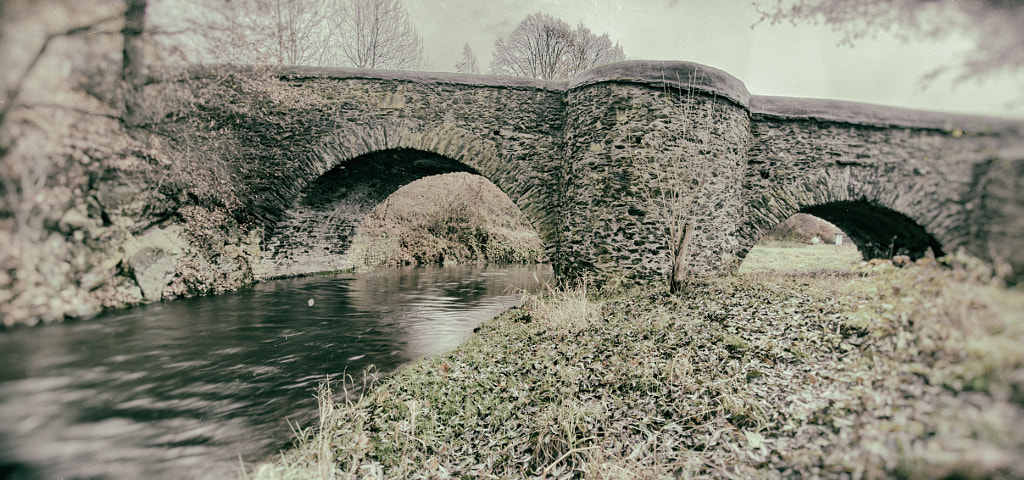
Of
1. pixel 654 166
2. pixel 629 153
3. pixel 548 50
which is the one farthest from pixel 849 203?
pixel 548 50

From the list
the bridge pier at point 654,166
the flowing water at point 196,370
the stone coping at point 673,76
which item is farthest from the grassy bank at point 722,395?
the stone coping at point 673,76

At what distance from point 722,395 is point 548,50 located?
2361 cm

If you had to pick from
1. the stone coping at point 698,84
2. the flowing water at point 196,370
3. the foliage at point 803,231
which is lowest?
the flowing water at point 196,370

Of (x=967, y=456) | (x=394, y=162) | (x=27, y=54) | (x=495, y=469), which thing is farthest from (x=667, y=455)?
(x=394, y=162)

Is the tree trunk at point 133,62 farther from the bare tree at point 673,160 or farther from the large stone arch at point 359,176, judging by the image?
the large stone arch at point 359,176

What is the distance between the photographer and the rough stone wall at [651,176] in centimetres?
916

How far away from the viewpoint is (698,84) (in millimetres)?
9086

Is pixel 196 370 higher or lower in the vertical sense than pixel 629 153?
lower

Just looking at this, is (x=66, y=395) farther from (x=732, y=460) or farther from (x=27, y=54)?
(x=732, y=460)

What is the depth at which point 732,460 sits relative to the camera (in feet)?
10.00

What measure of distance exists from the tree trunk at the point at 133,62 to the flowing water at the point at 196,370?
3.20ft

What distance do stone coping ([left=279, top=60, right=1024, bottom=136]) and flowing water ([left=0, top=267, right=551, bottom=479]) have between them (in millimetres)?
5983

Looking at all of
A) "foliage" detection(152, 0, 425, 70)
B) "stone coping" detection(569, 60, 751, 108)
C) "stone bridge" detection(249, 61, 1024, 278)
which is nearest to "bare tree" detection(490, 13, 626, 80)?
"foliage" detection(152, 0, 425, 70)

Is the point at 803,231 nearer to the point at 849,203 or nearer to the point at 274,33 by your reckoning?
the point at 849,203
